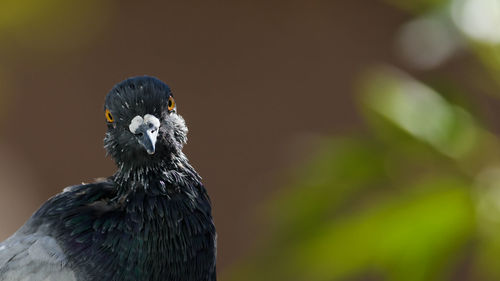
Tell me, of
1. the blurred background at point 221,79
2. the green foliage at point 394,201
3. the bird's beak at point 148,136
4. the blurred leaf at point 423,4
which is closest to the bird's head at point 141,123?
the bird's beak at point 148,136

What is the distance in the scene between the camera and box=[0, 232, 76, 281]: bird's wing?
8.68ft

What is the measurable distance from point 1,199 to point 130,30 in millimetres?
1548

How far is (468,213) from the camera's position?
3402 millimetres

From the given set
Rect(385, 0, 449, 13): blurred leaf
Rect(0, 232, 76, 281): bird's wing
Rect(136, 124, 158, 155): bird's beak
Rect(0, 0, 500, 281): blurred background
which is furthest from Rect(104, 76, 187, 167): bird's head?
Rect(0, 0, 500, 281): blurred background

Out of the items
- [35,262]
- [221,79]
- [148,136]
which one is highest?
[221,79]

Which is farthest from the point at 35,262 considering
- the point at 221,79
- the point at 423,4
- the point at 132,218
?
the point at 221,79

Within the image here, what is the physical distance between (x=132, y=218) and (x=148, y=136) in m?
0.32

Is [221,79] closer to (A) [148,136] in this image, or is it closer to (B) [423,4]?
(B) [423,4]

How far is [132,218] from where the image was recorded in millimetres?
2783

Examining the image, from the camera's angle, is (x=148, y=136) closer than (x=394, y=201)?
Yes

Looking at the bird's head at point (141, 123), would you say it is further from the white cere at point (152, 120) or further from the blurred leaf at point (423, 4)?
the blurred leaf at point (423, 4)

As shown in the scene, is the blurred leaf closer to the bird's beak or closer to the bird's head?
the bird's head

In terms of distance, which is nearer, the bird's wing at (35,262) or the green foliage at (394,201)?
the bird's wing at (35,262)

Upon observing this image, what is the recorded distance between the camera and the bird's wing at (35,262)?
2.65 metres
